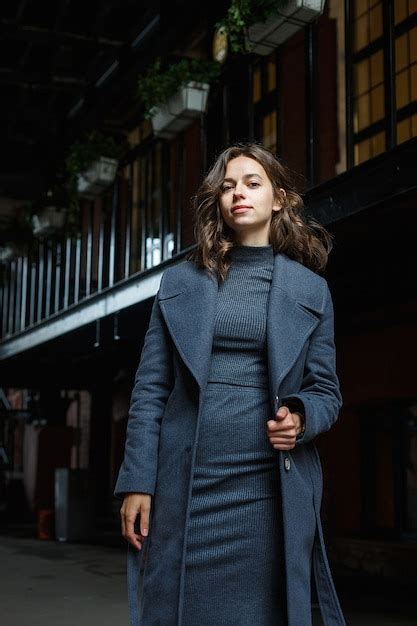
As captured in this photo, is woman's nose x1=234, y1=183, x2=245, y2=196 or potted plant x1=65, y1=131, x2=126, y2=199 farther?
potted plant x1=65, y1=131, x2=126, y2=199

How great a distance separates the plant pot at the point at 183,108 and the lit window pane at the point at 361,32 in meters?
3.36

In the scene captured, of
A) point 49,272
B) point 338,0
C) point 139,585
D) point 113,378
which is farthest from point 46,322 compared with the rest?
point 139,585

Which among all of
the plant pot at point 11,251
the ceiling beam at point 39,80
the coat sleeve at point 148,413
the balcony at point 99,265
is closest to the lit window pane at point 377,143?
the balcony at point 99,265

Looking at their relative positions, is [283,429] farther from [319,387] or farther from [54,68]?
[54,68]

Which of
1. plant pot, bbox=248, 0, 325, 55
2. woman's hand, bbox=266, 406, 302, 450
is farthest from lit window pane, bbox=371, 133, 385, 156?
woman's hand, bbox=266, 406, 302, 450

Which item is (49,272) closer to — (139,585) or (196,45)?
(196,45)

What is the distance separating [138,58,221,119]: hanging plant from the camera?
857cm

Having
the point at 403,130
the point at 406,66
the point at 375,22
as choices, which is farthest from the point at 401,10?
the point at 403,130

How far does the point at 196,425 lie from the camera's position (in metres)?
2.32

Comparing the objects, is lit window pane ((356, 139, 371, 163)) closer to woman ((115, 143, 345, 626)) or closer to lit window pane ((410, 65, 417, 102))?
lit window pane ((410, 65, 417, 102))

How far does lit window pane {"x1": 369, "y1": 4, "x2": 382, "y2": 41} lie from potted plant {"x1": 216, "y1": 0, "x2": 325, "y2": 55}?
14.0ft

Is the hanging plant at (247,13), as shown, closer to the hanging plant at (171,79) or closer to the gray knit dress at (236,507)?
the hanging plant at (171,79)

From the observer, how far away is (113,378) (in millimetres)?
15203

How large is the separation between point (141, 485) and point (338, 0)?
1056 cm
